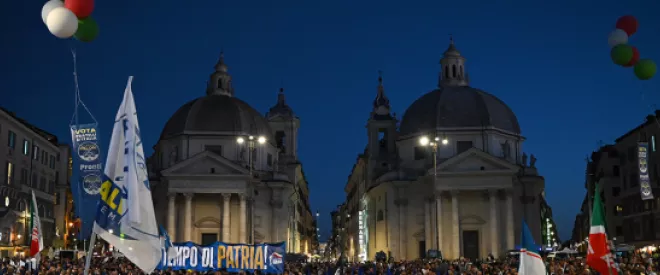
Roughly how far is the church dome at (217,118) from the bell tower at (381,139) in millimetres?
13851

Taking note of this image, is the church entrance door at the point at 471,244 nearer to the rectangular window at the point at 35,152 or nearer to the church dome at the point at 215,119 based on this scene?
the church dome at the point at 215,119

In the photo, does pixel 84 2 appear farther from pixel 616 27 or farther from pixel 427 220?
pixel 427 220

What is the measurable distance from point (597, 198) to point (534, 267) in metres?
3.18

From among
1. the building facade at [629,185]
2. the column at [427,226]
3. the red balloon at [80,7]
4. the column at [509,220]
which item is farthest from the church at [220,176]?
the red balloon at [80,7]

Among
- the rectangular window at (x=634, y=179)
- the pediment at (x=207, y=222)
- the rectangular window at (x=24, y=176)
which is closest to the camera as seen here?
the rectangular window at (x=24, y=176)

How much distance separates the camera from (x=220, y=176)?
7825cm

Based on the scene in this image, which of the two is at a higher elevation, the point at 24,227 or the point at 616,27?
the point at 616,27

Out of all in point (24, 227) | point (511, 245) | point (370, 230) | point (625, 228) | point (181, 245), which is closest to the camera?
point (181, 245)

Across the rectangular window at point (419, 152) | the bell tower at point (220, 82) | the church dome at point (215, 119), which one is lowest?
the rectangular window at point (419, 152)

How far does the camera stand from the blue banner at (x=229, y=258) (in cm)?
3206

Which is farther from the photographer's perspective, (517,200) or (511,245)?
(517,200)

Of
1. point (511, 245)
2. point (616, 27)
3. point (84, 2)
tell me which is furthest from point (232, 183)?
point (84, 2)

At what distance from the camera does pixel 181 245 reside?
1280 inches

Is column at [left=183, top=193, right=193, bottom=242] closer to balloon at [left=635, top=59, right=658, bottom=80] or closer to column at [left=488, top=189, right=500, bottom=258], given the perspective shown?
column at [left=488, top=189, right=500, bottom=258]
